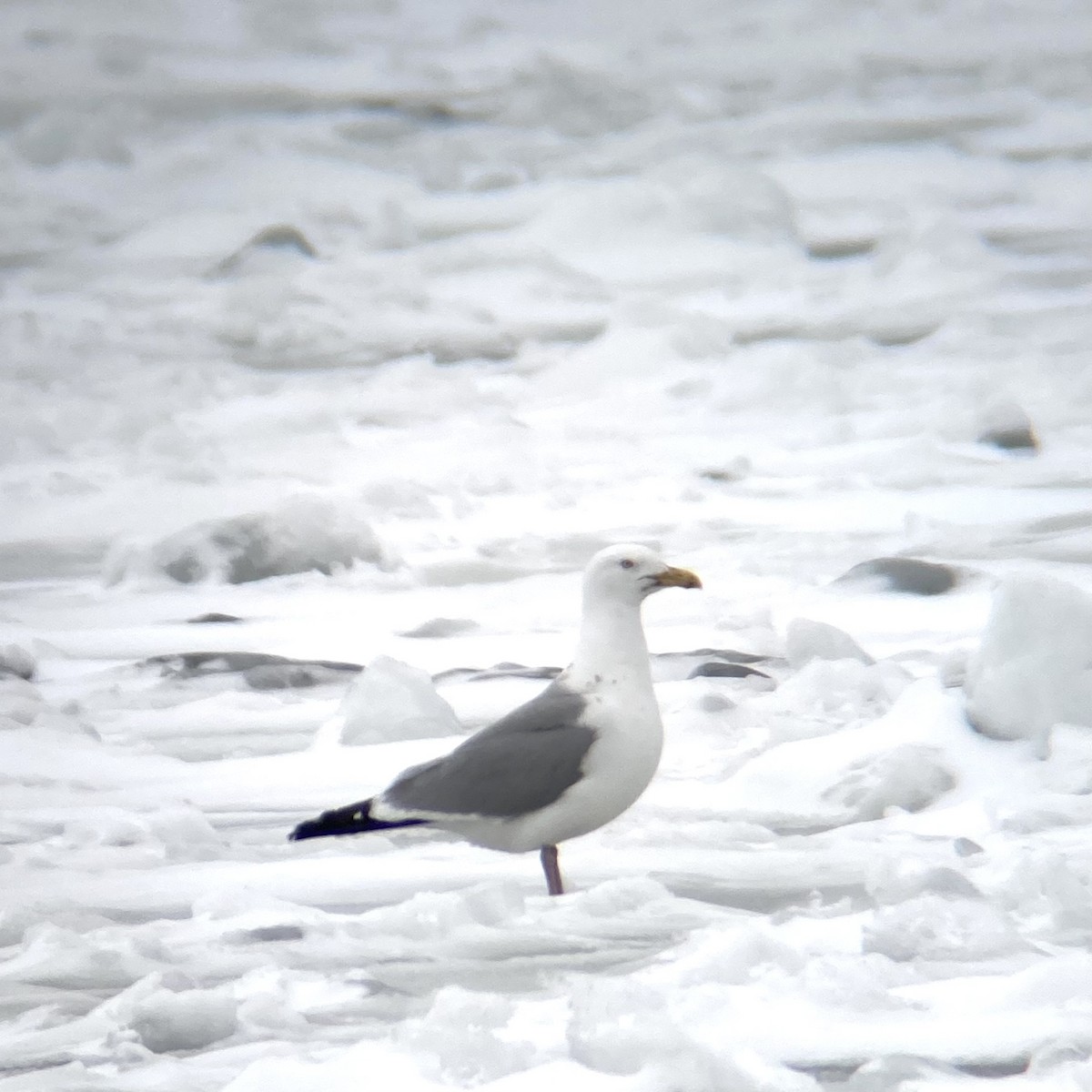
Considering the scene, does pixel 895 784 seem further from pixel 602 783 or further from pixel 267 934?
pixel 267 934

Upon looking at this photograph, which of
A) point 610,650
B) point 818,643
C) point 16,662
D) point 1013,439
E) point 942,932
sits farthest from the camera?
point 1013,439

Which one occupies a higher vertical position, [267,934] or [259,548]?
[259,548]

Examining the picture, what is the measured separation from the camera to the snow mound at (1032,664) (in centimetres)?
407

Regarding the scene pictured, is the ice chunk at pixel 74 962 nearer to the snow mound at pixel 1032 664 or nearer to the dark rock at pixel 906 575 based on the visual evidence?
the snow mound at pixel 1032 664

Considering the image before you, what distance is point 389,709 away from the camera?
4.45 metres

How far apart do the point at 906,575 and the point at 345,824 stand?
2664mm

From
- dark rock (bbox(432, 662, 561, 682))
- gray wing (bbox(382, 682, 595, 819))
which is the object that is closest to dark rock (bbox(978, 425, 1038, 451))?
dark rock (bbox(432, 662, 561, 682))

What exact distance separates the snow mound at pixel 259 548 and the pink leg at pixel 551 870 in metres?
2.91

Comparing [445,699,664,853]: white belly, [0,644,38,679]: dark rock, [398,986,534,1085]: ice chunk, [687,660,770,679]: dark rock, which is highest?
[0,644,38,679]: dark rock

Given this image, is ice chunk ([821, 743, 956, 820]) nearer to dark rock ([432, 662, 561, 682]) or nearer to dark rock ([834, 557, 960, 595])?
dark rock ([432, 662, 561, 682])

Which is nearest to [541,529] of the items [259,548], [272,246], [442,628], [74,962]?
[259,548]

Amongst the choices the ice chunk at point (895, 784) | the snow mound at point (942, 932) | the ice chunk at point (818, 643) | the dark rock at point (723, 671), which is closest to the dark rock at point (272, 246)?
the dark rock at point (723, 671)

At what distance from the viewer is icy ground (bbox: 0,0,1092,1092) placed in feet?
9.57

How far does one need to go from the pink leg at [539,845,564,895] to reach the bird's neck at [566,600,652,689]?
1.08 feet
